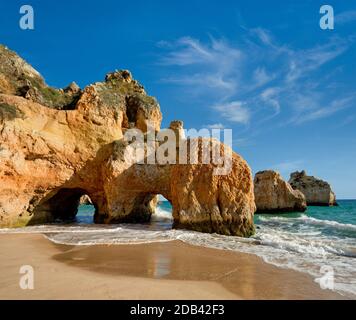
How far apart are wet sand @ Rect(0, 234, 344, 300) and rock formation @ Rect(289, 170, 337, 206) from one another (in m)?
45.6

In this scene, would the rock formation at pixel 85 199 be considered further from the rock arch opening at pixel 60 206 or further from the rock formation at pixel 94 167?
the rock formation at pixel 94 167

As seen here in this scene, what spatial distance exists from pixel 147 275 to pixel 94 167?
485 inches

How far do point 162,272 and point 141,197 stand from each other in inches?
478

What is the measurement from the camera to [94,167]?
54.6 ft

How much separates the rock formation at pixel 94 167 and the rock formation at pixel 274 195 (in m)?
19.5

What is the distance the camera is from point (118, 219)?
53.1 ft

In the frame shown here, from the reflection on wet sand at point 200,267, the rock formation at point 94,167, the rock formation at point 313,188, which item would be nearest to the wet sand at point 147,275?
the reflection on wet sand at point 200,267

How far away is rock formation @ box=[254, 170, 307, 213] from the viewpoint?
112 feet

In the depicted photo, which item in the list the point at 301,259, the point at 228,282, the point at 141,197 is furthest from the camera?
the point at 141,197

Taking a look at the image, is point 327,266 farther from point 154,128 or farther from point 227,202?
point 154,128

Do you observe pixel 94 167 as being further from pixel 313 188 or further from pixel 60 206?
pixel 313 188

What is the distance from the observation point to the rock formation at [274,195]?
112 ft

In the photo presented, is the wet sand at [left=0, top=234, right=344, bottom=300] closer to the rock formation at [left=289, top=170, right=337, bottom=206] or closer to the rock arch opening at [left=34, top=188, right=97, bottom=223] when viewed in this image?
the rock arch opening at [left=34, top=188, right=97, bottom=223]
